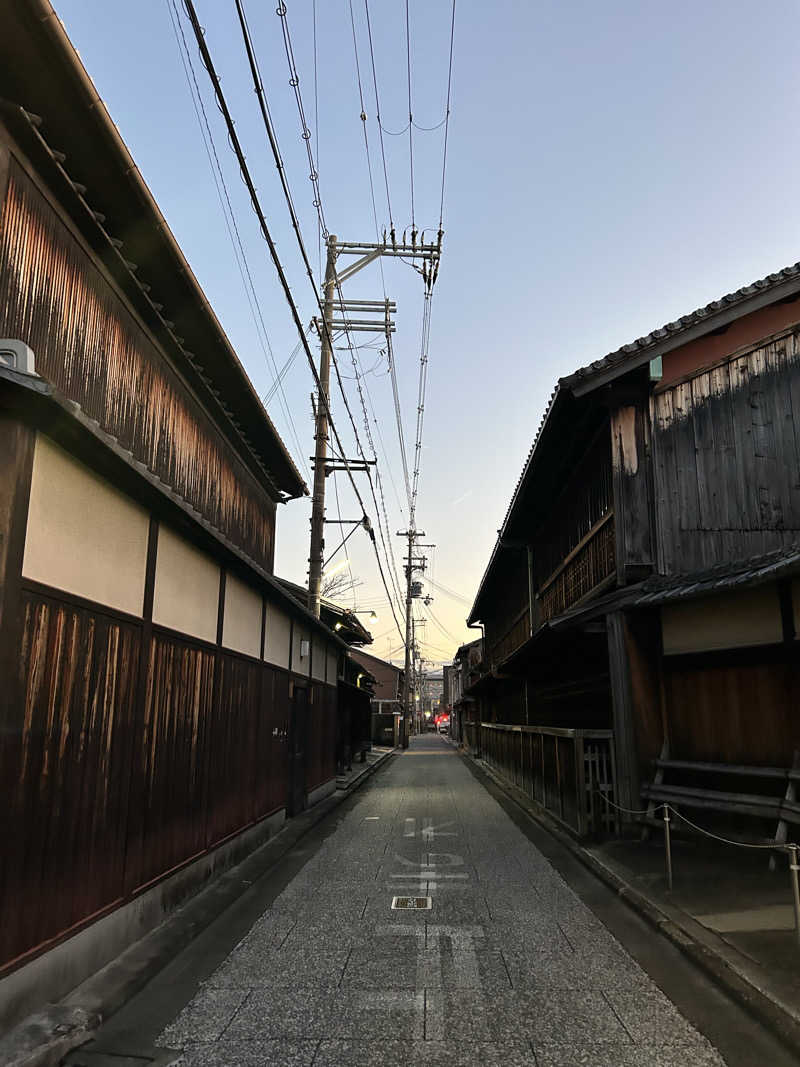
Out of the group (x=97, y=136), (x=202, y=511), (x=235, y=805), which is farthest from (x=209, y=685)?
(x=97, y=136)

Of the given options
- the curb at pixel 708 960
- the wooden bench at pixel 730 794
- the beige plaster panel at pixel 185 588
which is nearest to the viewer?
the curb at pixel 708 960

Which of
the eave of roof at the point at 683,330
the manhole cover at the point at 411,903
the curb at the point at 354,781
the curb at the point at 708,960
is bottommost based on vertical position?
the curb at the point at 354,781

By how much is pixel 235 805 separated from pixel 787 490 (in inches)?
376

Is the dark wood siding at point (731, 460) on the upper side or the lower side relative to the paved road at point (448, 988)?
upper

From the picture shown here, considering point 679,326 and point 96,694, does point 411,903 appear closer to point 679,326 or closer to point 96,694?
point 96,694

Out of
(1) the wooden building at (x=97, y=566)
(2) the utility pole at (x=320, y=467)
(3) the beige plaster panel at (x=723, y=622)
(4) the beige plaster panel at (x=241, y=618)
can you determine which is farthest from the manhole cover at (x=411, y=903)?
(2) the utility pole at (x=320, y=467)

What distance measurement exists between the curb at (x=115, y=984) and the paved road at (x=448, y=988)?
0.89ft

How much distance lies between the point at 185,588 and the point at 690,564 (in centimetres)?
767

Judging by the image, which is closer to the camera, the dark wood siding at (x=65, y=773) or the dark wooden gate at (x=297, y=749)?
the dark wood siding at (x=65, y=773)

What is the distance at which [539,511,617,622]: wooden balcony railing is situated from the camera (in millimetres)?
→ 12141

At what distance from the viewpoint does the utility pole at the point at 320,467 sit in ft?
58.5

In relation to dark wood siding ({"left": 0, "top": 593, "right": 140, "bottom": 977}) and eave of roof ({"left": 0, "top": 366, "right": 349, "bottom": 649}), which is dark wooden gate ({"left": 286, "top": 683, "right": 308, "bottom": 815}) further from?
dark wood siding ({"left": 0, "top": 593, "right": 140, "bottom": 977})

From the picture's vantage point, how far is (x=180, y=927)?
693 centimetres

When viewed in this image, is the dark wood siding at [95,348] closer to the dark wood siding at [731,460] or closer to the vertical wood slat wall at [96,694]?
the vertical wood slat wall at [96,694]
